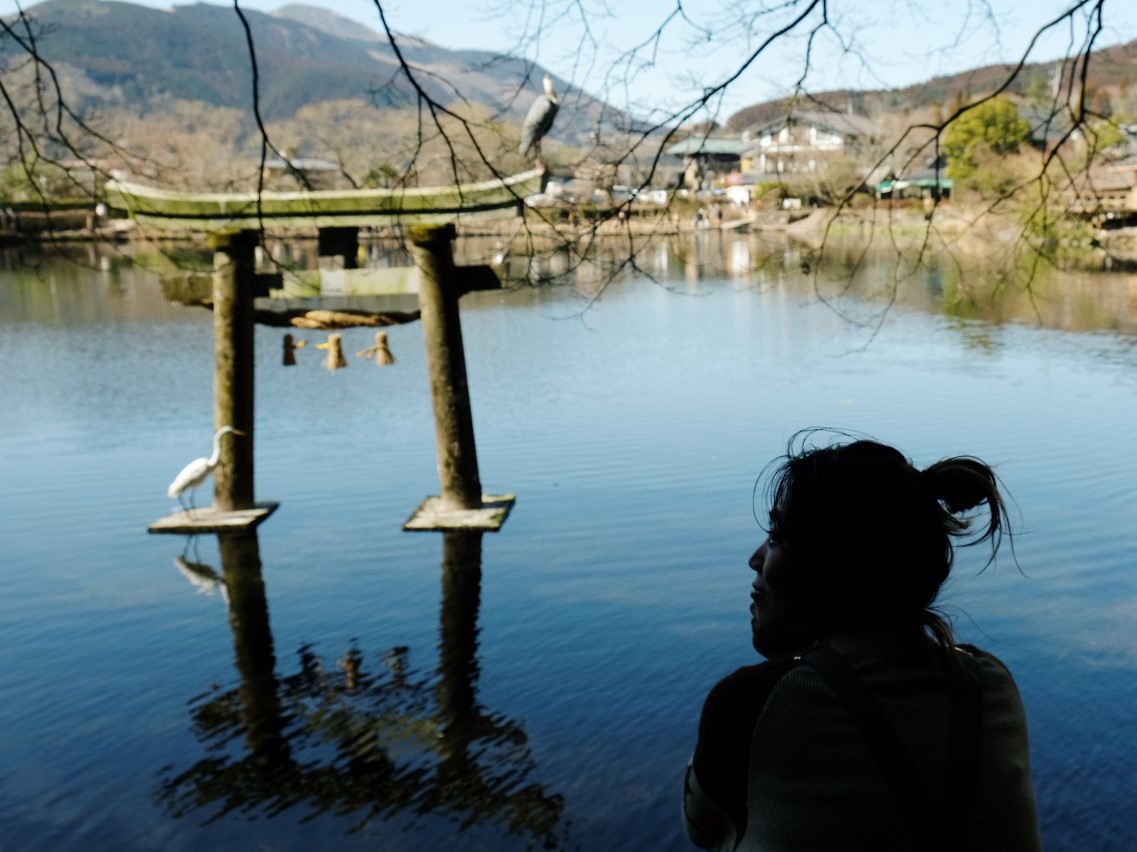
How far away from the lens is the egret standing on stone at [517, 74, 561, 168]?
623 cm

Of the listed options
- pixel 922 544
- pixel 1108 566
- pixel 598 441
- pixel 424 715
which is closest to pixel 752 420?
pixel 598 441

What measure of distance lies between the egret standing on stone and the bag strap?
524cm

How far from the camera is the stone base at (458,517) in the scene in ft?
25.1

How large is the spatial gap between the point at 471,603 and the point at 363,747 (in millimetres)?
1917

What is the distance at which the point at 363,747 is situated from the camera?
4.83 metres

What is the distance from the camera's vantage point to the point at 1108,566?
6824 millimetres

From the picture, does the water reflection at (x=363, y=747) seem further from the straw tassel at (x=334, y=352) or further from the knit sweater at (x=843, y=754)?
the straw tassel at (x=334, y=352)

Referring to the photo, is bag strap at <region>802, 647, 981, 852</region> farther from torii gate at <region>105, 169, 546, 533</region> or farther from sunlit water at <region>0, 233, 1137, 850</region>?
torii gate at <region>105, 169, 546, 533</region>

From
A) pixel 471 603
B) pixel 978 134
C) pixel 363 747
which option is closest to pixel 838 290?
pixel 978 134

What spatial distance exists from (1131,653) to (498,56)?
4.40 m

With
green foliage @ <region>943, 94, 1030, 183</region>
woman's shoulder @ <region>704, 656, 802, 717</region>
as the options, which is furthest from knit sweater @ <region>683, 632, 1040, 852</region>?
green foliage @ <region>943, 94, 1030, 183</region>

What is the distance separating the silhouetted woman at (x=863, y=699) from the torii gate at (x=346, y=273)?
6.11 meters

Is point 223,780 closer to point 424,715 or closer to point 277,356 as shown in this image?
point 424,715

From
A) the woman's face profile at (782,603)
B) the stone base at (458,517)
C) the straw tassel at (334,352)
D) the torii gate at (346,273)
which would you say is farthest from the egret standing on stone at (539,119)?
the woman's face profile at (782,603)
